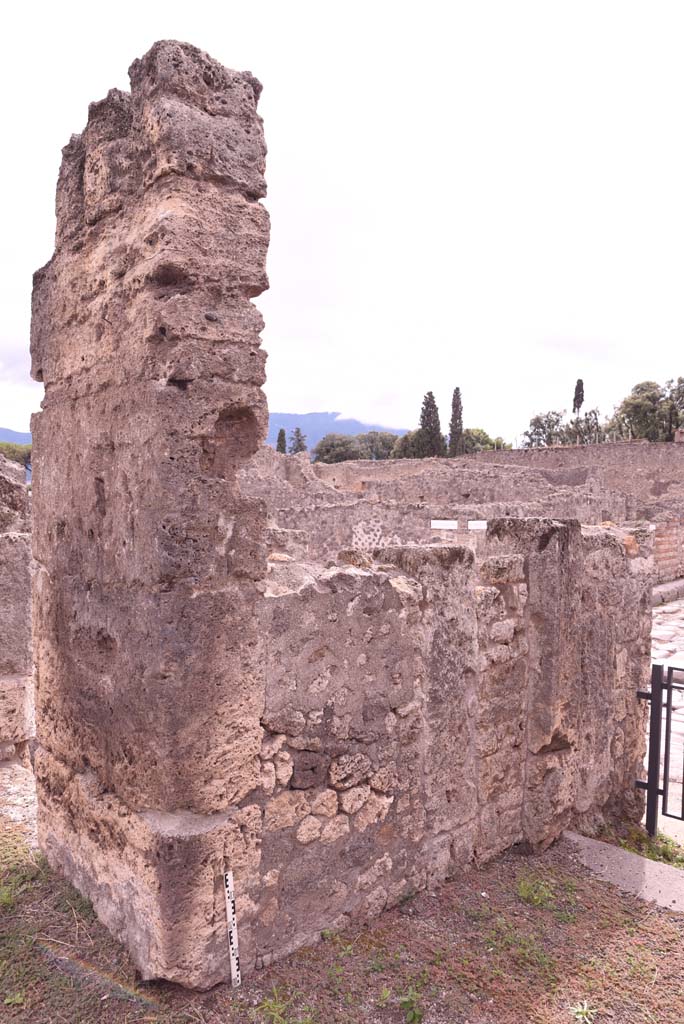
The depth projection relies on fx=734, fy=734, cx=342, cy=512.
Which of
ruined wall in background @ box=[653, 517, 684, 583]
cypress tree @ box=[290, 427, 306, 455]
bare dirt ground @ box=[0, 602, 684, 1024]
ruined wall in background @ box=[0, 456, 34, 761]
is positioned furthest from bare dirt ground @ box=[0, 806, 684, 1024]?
cypress tree @ box=[290, 427, 306, 455]

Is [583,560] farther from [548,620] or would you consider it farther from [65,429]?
[65,429]

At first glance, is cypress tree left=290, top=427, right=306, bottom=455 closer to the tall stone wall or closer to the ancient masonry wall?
the ancient masonry wall

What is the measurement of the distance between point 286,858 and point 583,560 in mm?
2516

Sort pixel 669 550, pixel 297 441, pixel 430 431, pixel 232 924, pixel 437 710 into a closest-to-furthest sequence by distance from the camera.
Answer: pixel 232 924
pixel 437 710
pixel 669 550
pixel 430 431
pixel 297 441

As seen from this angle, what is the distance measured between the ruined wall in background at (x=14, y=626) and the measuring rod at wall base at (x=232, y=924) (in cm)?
306

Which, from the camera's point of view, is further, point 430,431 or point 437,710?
point 430,431

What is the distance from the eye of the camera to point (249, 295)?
10.0 ft

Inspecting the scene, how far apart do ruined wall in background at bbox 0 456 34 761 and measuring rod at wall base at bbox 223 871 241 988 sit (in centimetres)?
306

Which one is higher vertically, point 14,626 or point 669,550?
point 14,626

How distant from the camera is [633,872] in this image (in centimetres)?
418

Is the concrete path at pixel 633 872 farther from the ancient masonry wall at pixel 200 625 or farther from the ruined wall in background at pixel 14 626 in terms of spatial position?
the ruined wall in background at pixel 14 626

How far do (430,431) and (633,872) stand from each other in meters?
49.9

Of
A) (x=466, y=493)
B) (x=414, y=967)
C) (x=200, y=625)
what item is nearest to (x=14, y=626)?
(x=200, y=625)

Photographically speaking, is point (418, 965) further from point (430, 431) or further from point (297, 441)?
point (297, 441)
